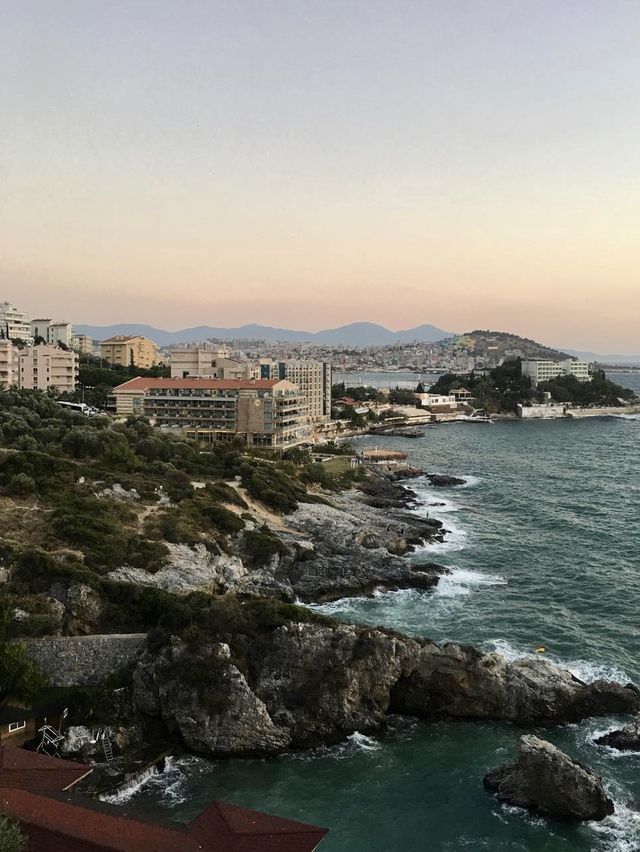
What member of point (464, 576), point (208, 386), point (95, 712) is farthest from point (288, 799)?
point (208, 386)

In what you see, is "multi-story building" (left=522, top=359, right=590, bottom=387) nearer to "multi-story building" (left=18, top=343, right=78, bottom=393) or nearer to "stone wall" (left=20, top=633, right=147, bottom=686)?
"multi-story building" (left=18, top=343, right=78, bottom=393)

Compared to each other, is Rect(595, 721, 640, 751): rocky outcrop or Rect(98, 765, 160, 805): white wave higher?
Rect(595, 721, 640, 751): rocky outcrop

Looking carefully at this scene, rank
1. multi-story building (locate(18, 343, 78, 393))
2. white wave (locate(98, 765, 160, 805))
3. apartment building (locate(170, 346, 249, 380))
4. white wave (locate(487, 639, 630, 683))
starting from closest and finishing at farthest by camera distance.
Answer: white wave (locate(98, 765, 160, 805)), white wave (locate(487, 639, 630, 683)), multi-story building (locate(18, 343, 78, 393)), apartment building (locate(170, 346, 249, 380))

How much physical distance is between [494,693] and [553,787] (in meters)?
4.85

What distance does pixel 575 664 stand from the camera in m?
26.8

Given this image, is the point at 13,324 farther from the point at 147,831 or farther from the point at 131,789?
the point at 147,831

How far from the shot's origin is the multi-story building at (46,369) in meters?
78.7

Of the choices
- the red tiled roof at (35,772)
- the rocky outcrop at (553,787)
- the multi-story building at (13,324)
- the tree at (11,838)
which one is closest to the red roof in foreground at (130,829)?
the red tiled roof at (35,772)

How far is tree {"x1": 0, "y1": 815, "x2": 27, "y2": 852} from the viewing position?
12203mm

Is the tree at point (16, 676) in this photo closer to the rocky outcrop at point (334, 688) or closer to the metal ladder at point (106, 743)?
the metal ladder at point (106, 743)

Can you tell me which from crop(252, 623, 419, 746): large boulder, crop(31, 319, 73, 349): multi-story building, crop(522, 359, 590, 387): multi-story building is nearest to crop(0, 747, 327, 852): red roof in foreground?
crop(252, 623, 419, 746): large boulder

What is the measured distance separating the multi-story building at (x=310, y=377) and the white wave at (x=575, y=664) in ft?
220

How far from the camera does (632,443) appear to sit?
324 ft

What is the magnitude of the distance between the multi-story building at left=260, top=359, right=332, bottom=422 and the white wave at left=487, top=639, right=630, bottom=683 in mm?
67090
